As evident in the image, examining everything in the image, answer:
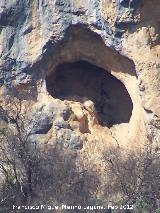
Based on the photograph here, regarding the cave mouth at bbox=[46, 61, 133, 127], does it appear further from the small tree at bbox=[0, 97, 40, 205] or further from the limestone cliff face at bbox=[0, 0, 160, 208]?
the small tree at bbox=[0, 97, 40, 205]

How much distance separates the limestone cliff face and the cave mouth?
56 centimetres

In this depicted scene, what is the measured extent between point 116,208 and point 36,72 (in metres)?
4.60

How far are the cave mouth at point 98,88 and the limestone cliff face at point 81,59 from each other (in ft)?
1.83

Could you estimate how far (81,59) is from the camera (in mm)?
17984

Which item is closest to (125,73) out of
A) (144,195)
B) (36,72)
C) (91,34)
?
(91,34)

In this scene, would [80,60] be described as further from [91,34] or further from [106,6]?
[106,6]

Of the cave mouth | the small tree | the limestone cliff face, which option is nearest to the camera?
the small tree

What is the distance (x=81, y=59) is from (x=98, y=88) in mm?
1458

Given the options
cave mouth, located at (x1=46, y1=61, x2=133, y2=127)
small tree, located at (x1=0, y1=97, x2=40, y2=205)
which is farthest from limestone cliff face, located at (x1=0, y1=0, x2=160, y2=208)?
cave mouth, located at (x1=46, y1=61, x2=133, y2=127)

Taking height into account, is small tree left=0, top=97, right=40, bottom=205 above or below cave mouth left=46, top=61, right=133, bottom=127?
below

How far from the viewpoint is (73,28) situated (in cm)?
1711

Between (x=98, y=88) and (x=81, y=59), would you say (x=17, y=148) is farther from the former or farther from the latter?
(x=98, y=88)

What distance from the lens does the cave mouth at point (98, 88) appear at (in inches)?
735

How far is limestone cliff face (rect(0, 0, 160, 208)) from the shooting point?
54.2 ft
